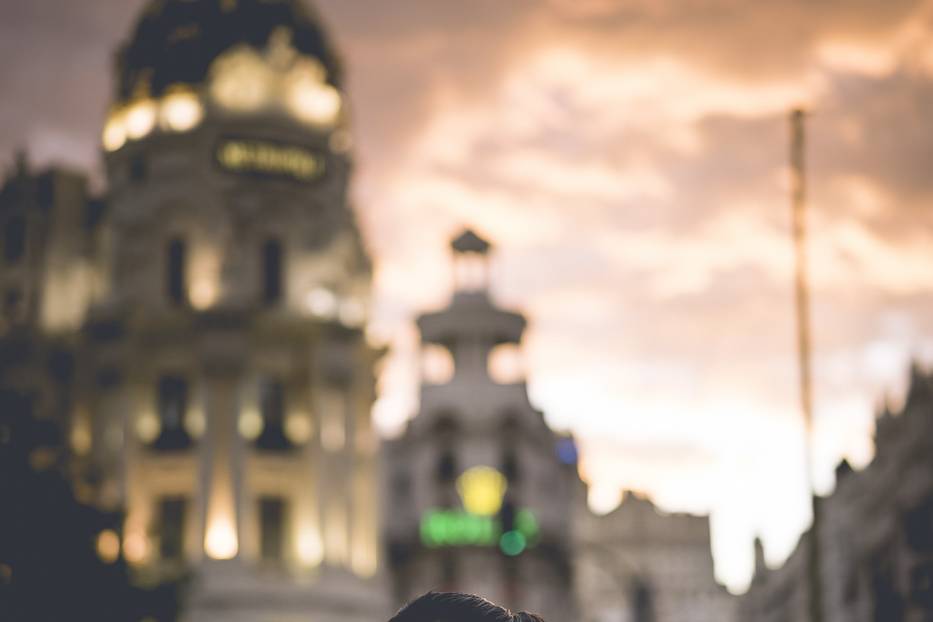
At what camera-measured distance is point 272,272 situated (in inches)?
2726

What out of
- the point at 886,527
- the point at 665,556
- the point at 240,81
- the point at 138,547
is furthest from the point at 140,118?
the point at 665,556

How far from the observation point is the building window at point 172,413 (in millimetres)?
66562

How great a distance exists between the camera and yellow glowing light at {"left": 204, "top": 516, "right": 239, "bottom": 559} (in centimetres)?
6381

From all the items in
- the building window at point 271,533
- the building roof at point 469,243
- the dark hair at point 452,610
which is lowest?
the dark hair at point 452,610

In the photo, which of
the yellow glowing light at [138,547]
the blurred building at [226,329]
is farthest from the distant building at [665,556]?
the yellow glowing light at [138,547]

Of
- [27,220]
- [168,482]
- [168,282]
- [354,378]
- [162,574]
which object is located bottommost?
[162,574]

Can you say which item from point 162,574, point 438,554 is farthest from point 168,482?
point 438,554

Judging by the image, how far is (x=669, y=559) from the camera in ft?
497

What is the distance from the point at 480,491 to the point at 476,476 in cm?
92

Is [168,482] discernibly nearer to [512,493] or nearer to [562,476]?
[512,493]

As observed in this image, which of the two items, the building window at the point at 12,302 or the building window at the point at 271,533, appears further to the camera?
the building window at the point at 12,302

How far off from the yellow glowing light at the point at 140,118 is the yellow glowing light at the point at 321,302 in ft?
32.0

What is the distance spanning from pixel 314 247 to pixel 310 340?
421cm

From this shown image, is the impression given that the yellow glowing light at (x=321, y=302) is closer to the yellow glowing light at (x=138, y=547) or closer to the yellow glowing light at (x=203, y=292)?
the yellow glowing light at (x=203, y=292)
